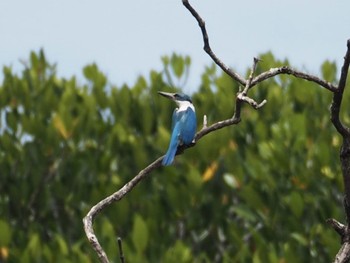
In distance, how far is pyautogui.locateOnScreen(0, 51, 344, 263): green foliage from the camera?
8.05 m

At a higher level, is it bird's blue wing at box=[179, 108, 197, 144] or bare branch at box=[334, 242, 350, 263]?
bird's blue wing at box=[179, 108, 197, 144]

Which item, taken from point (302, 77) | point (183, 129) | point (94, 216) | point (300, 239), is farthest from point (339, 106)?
point (300, 239)

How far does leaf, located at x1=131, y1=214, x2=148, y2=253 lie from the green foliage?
0.01 metres

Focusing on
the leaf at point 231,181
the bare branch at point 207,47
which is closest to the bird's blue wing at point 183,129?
the bare branch at point 207,47

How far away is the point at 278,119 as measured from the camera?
9.39m

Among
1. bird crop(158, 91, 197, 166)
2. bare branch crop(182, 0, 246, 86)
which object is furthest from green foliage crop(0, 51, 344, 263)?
bare branch crop(182, 0, 246, 86)

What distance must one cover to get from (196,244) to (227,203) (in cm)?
45

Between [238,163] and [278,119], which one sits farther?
[278,119]

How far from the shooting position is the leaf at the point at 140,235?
793 centimetres

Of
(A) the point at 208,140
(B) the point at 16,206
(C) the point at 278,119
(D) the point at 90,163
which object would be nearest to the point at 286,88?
(C) the point at 278,119

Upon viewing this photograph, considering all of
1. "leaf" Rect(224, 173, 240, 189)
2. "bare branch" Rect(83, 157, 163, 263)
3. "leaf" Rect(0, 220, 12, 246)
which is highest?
"leaf" Rect(0, 220, 12, 246)

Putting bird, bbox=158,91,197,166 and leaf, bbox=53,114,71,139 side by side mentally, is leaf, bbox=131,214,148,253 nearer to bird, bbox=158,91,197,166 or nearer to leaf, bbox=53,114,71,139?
leaf, bbox=53,114,71,139

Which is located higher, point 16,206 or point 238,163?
point 16,206

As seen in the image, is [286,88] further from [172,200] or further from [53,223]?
[53,223]
